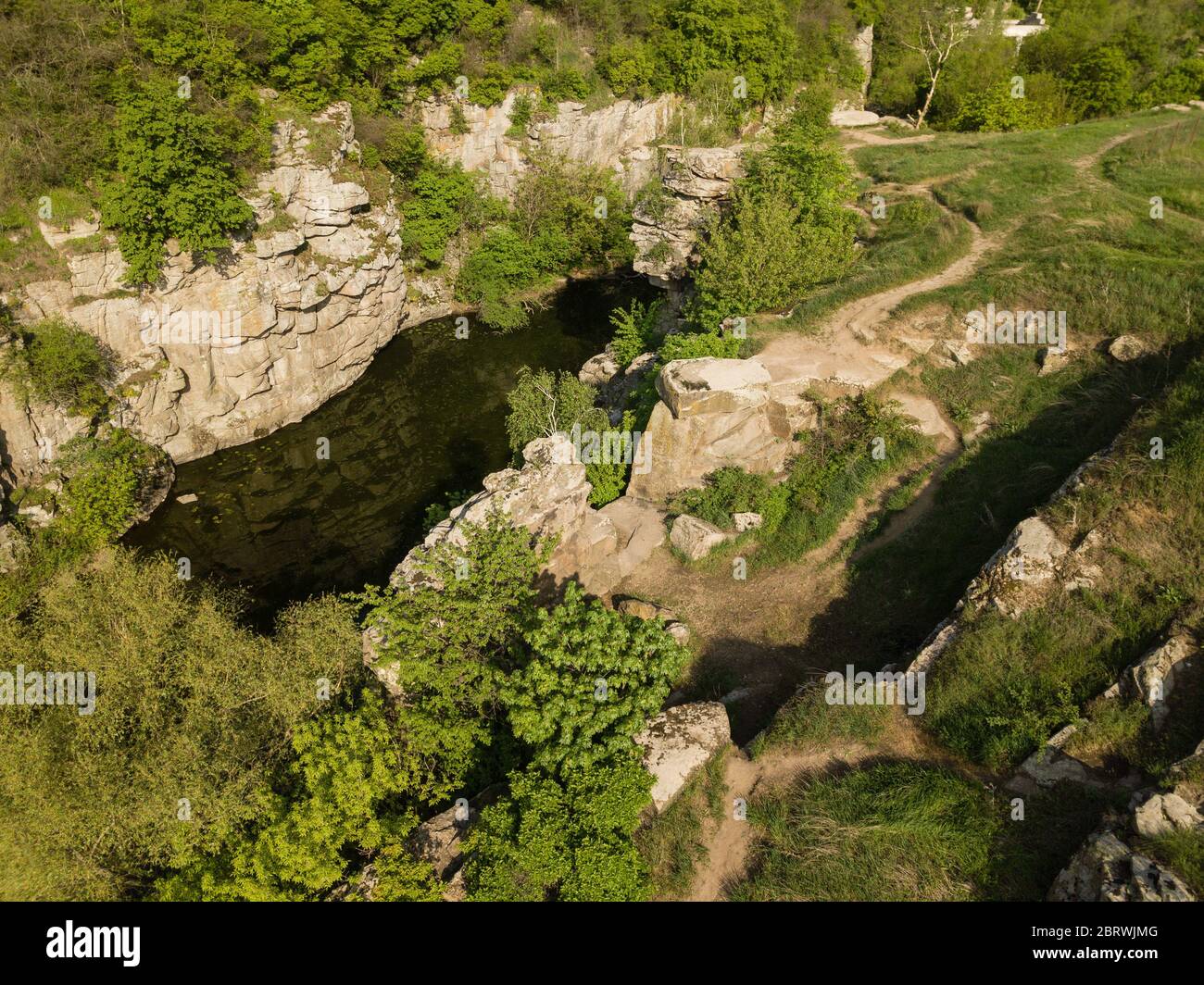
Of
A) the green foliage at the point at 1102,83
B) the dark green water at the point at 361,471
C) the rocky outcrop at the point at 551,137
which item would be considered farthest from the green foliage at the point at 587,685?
the green foliage at the point at 1102,83

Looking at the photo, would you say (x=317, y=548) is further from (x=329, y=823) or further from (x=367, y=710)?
(x=329, y=823)

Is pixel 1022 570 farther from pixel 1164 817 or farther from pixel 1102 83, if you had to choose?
pixel 1102 83

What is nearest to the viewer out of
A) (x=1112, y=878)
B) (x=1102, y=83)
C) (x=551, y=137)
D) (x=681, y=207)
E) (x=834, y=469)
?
(x=1112, y=878)

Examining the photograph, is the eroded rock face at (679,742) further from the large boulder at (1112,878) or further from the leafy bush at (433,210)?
the leafy bush at (433,210)

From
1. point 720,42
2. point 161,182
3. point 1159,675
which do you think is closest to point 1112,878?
point 1159,675

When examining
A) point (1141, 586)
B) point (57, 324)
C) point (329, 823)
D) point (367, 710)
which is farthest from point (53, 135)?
point (1141, 586)
